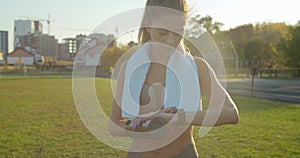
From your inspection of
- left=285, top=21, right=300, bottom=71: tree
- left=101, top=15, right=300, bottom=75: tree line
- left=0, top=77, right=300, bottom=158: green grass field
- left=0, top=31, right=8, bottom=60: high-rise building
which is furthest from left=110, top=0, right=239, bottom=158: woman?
left=0, top=31, right=8, bottom=60: high-rise building

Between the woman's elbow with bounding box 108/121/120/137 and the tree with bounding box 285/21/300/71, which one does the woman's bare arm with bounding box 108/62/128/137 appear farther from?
the tree with bounding box 285/21/300/71

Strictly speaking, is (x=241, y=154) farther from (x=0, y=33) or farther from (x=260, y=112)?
(x=0, y=33)

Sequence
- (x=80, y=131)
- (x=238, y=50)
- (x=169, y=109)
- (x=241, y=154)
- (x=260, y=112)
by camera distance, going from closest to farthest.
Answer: (x=169, y=109) < (x=241, y=154) < (x=80, y=131) < (x=260, y=112) < (x=238, y=50)

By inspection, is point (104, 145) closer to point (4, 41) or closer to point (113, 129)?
point (113, 129)

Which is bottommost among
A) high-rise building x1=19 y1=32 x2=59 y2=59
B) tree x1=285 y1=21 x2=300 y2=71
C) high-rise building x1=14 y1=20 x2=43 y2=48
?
tree x1=285 y1=21 x2=300 y2=71

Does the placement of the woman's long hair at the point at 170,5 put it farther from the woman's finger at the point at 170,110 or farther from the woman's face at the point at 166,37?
the woman's finger at the point at 170,110

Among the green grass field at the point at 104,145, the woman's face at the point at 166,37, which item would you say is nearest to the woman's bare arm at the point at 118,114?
the woman's face at the point at 166,37

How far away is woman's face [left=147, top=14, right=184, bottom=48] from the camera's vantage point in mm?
1251

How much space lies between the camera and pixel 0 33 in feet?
496

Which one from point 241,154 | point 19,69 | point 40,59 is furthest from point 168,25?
point 40,59

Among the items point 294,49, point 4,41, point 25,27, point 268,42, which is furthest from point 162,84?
point 4,41

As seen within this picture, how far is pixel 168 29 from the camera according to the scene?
4.14 ft

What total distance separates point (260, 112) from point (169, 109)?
1001cm

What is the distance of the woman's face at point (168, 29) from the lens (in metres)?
1.25
